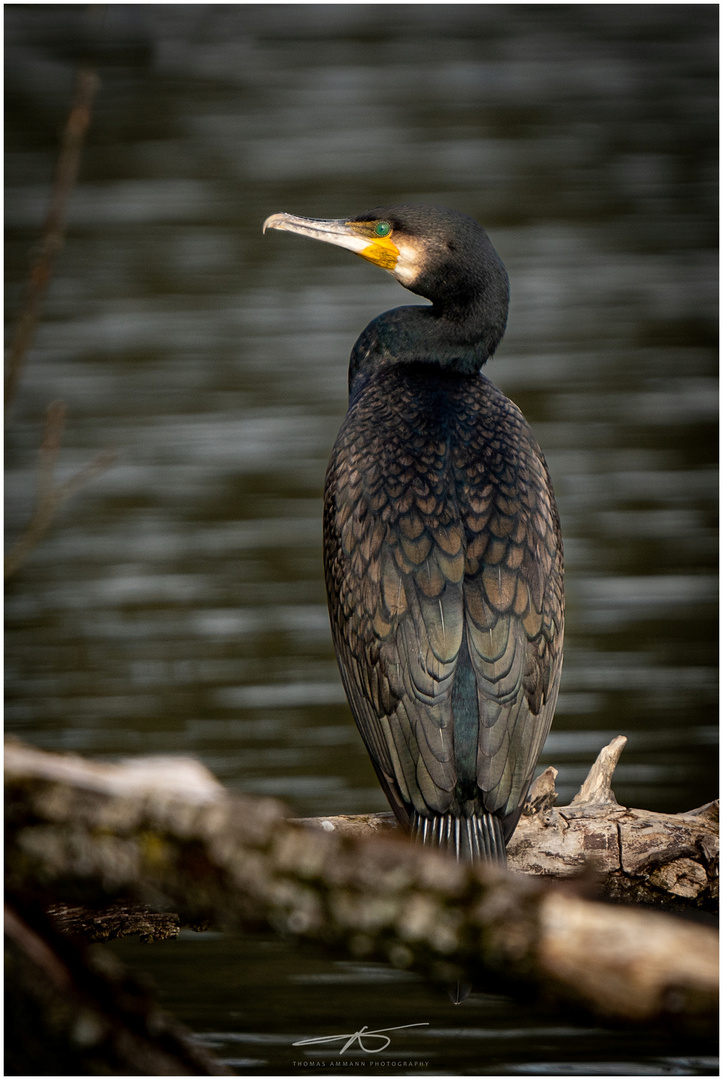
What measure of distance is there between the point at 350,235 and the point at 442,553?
1168 mm

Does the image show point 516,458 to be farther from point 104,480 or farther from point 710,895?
point 104,480

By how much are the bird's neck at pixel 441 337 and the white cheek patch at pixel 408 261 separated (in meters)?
0.10

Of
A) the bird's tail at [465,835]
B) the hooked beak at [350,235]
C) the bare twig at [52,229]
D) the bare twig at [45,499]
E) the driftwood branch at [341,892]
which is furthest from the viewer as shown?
the hooked beak at [350,235]

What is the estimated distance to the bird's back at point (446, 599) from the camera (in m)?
Result: 2.56

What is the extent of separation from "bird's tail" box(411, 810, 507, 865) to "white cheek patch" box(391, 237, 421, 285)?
1.56 meters

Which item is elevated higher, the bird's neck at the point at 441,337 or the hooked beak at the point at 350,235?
the hooked beak at the point at 350,235

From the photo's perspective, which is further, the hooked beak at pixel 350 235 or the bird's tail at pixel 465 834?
the hooked beak at pixel 350 235

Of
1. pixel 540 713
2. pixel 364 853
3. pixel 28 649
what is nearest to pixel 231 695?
pixel 28 649

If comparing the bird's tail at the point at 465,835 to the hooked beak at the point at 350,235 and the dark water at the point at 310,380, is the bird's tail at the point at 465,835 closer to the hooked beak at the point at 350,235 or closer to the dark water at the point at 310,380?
the dark water at the point at 310,380

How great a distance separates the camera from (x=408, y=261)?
11.2 feet

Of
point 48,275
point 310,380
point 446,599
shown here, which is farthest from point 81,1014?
point 310,380

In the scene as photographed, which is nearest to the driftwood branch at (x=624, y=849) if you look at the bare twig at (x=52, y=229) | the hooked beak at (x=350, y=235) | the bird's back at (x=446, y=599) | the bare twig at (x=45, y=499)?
the bird's back at (x=446, y=599)

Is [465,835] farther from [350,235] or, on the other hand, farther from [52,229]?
[350,235]

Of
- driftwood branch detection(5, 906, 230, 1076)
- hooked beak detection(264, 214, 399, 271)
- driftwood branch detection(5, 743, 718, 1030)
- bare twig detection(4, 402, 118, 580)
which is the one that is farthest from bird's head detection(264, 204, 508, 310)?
driftwood branch detection(5, 906, 230, 1076)
